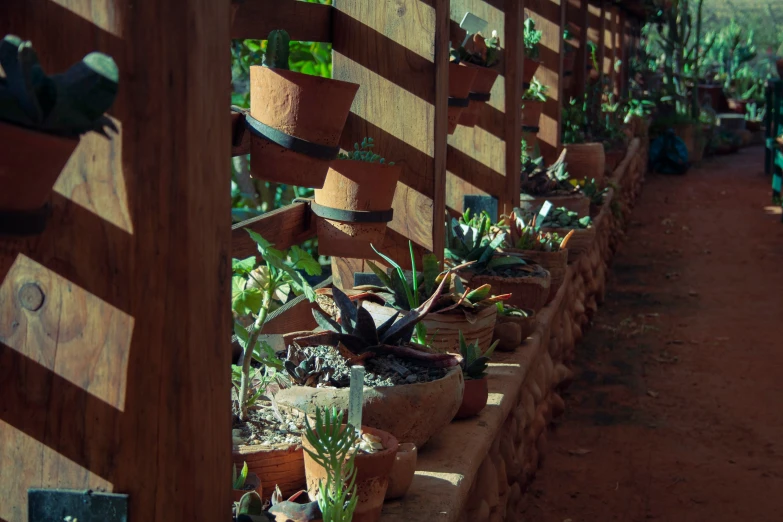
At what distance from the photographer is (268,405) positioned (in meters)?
2.50

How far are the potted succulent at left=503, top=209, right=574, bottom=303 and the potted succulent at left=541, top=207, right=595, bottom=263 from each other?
2.86 feet

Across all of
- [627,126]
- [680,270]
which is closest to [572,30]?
[627,126]

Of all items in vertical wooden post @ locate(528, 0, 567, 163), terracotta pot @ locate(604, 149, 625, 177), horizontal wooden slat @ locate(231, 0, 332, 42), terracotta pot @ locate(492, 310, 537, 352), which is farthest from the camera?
terracotta pot @ locate(604, 149, 625, 177)

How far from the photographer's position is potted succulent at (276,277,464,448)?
95.3 inches

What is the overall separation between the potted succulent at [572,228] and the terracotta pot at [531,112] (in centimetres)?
112

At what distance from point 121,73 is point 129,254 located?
0.27 m

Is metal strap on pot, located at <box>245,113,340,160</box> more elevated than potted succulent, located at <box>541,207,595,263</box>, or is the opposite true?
metal strap on pot, located at <box>245,113,340,160</box>

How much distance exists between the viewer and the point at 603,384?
5695 mm

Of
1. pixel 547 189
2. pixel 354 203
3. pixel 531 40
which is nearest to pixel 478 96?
pixel 547 189

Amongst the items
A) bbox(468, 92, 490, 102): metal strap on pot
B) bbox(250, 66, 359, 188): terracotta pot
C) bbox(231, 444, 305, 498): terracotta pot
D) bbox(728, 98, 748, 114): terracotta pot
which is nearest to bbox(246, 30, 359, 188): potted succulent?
bbox(250, 66, 359, 188): terracotta pot

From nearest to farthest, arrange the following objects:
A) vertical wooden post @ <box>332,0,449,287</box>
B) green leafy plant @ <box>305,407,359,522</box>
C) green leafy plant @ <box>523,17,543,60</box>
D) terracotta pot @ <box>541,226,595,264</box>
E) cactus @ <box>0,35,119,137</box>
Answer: cactus @ <box>0,35,119,137</box> → green leafy plant @ <box>305,407,359,522</box> → vertical wooden post @ <box>332,0,449,287</box> → terracotta pot @ <box>541,226,595,264</box> → green leafy plant @ <box>523,17,543,60</box>

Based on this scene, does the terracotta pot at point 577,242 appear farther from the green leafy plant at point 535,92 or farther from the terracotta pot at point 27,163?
the terracotta pot at point 27,163

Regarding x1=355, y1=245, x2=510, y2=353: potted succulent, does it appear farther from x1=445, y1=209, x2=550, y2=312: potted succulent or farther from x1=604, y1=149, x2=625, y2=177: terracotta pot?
x1=604, y1=149, x2=625, y2=177: terracotta pot

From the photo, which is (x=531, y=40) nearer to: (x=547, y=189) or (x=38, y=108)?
(x=547, y=189)
